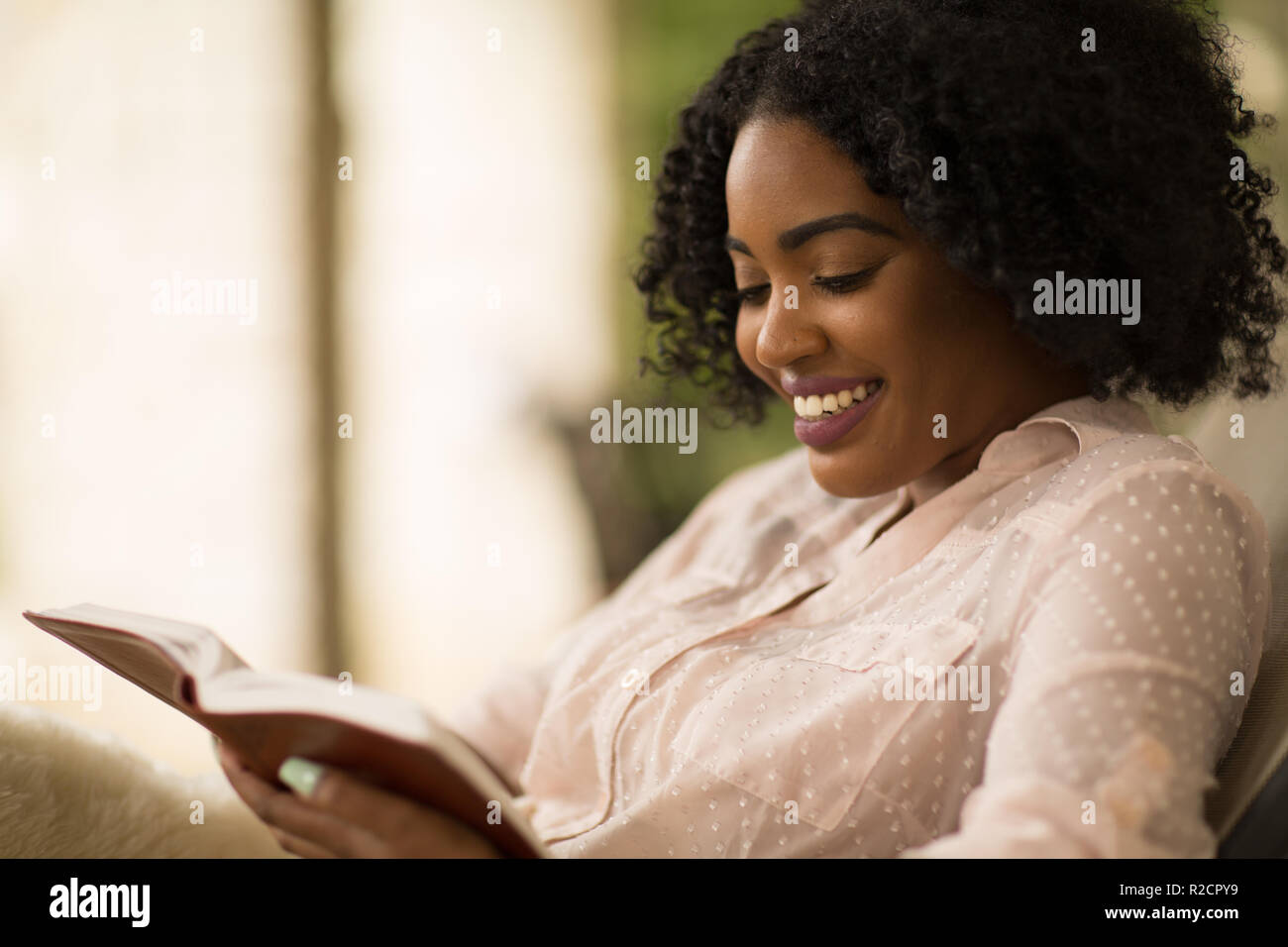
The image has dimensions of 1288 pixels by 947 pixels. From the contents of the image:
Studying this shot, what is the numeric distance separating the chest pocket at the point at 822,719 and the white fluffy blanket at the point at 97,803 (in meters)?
0.44

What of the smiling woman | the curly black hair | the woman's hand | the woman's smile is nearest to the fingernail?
the woman's hand

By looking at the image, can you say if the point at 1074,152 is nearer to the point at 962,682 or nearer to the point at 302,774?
the point at 962,682

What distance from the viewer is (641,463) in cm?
283

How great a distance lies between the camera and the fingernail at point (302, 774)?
2.23 feet

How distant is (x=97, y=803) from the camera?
923mm

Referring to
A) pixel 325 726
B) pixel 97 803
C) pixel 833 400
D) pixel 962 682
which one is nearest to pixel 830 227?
pixel 833 400

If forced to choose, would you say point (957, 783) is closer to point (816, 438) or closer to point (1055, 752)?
point (1055, 752)

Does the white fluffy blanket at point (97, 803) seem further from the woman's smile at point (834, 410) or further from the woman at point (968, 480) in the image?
the woman's smile at point (834, 410)

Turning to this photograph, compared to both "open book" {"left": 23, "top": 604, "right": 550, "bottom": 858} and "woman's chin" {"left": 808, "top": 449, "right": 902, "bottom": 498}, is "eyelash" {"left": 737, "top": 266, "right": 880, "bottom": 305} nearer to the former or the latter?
"woman's chin" {"left": 808, "top": 449, "right": 902, "bottom": 498}

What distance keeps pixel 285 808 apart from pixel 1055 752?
0.52m

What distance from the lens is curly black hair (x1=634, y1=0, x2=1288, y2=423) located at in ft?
2.75

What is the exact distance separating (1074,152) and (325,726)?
2.29 ft

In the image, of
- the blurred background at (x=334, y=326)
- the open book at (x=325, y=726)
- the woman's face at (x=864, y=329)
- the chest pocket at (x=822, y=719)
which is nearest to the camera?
the open book at (x=325, y=726)

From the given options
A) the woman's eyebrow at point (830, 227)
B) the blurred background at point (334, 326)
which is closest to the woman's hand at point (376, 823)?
the woman's eyebrow at point (830, 227)
